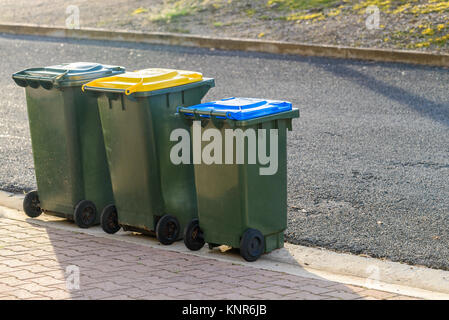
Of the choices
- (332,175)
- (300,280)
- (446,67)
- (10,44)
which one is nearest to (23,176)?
(332,175)

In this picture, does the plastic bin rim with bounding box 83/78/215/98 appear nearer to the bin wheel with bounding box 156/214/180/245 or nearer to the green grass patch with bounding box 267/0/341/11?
the bin wheel with bounding box 156/214/180/245

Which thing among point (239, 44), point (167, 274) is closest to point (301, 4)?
point (239, 44)

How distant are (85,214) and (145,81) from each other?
135cm

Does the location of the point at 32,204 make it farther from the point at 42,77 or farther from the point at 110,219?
the point at 42,77

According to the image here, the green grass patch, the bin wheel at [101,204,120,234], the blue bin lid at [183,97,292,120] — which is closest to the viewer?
the blue bin lid at [183,97,292,120]

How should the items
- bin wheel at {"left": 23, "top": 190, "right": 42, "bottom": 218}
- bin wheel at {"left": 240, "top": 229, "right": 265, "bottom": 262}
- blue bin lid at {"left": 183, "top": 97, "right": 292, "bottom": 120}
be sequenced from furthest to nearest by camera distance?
1. bin wheel at {"left": 23, "top": 190, "right": 42, "bottom": 218}
2. bin wheel at {"left": 240, "top": 229, "right": 265, "bottom": 262}
3. blue bin lid at {"left": 183, "top": 97, "right": 292, "bottom": 120}

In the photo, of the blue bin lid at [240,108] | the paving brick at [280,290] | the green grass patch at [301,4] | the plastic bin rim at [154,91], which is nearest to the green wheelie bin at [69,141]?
the plastic bin rim at [154,91]

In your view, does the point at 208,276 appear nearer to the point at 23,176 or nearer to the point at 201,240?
the point at 201,240

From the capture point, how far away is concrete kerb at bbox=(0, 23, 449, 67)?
1256cm

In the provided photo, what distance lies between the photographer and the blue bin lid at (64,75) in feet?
21.2

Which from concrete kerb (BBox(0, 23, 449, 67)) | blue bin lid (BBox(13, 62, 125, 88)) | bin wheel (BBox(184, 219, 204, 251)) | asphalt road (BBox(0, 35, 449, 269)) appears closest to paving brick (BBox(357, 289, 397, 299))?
asphalt road (BBox(0, 35, 449, 269))

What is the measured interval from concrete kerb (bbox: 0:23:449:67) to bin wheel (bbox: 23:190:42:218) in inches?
288

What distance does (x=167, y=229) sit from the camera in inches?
245

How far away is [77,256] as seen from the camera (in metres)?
6.06
